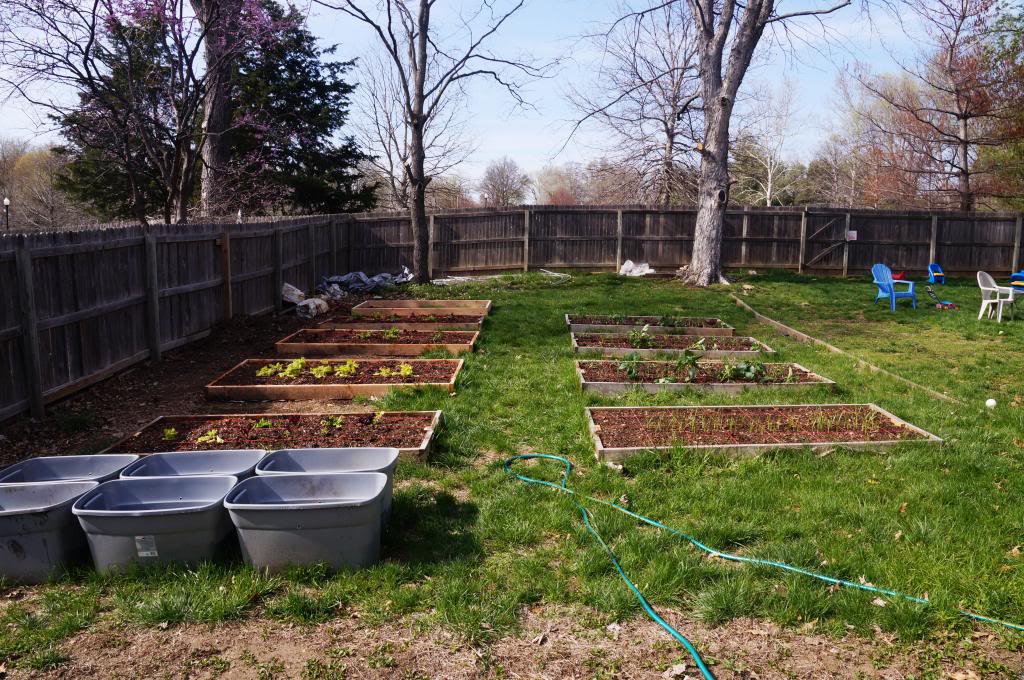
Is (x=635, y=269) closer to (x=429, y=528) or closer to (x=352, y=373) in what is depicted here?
(x=352, y=373)

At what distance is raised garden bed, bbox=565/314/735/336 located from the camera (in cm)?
984

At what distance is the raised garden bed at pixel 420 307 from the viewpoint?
445 inches

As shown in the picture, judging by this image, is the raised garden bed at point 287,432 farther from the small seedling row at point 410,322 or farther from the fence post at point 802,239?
the fence post at point 802,239

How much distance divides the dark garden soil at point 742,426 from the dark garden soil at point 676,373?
1.07m

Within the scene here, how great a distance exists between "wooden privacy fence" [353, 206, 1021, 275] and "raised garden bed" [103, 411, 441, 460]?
40.3 feet

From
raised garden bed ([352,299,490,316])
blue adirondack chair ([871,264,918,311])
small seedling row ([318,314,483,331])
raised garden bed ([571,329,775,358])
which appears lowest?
raised garden bed ([571,329,775,358])

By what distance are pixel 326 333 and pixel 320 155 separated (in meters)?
13.6

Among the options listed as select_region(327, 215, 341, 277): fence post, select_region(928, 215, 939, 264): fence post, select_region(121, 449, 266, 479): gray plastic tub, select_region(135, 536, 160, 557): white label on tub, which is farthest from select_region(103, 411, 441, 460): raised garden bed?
select_region(928, 215, 939, 264): fence post

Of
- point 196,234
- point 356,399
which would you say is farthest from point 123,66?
point 356,399

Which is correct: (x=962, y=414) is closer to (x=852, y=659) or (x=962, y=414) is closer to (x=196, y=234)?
(x=852, y=659)

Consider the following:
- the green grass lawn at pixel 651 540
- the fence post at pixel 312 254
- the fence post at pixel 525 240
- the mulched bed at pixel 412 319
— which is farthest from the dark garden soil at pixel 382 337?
the fence post at pixel 525 240

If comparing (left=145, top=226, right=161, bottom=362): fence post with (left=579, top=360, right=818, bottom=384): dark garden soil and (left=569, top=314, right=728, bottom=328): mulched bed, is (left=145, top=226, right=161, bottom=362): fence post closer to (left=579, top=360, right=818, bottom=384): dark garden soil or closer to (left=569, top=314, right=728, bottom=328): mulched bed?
(left=579, top=360, right=818, bottom=384): dark garden soil

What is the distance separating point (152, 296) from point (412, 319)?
3723 mm

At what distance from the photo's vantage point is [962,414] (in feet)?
20.1
